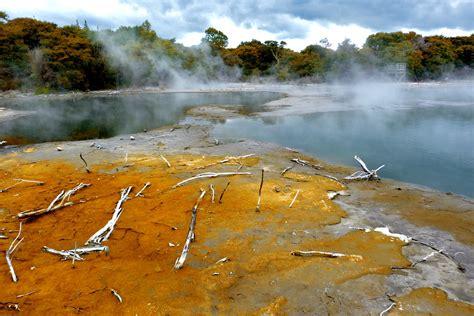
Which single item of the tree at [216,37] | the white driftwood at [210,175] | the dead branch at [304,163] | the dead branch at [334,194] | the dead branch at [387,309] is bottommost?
the dead branch at [387,309]

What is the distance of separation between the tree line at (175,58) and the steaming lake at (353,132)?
25.3 m

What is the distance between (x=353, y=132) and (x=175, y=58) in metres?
55.9

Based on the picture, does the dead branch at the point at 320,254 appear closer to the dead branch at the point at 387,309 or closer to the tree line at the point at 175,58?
the dead branch at the point at 387,309

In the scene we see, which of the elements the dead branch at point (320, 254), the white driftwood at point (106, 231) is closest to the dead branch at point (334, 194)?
the dead branch at point (320, 254)

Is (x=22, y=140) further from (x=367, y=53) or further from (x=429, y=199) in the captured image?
(x=367, y=53)

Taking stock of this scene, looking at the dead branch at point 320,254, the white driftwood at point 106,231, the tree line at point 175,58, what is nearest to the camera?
the dead branch at point 320,254

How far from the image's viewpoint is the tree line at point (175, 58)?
53938 mm

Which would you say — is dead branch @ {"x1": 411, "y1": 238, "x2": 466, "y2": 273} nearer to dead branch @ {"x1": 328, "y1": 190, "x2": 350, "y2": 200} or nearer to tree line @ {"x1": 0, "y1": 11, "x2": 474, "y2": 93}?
dead branch @ {"x1": 328, "y1": 190, "x2": 350, "y2": 200}

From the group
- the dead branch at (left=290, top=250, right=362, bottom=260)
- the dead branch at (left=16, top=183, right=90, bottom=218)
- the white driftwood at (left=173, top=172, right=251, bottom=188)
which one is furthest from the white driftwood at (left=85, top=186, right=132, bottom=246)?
the dead branch at (left=290, top=250, right=362, bottom=260)

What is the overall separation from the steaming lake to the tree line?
25344 mm

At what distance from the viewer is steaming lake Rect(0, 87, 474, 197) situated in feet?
47.1

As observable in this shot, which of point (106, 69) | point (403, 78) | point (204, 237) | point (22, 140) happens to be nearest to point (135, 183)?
point (204, 237)

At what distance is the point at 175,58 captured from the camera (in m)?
69.9

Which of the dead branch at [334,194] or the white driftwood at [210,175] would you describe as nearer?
the dead branch at [334,194]
